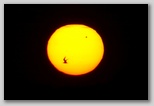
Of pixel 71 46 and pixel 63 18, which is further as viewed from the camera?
pixel 63 18

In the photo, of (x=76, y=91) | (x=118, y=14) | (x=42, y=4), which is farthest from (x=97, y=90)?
(x=42, y=4)

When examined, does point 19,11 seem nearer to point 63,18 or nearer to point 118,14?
point 63,18

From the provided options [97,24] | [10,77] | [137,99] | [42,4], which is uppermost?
[42,4]

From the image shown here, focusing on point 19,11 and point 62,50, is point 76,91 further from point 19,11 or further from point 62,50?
point 19,11

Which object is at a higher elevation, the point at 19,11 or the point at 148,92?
the point at 19,11

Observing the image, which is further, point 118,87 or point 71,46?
point 118,87

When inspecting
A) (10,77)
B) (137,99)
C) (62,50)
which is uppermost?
(62,50)

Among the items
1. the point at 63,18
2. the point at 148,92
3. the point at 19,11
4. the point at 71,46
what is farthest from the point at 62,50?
the point at 148,92

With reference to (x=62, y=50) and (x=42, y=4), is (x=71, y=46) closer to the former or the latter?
(x=62, y=50)

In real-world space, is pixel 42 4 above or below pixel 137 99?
above
